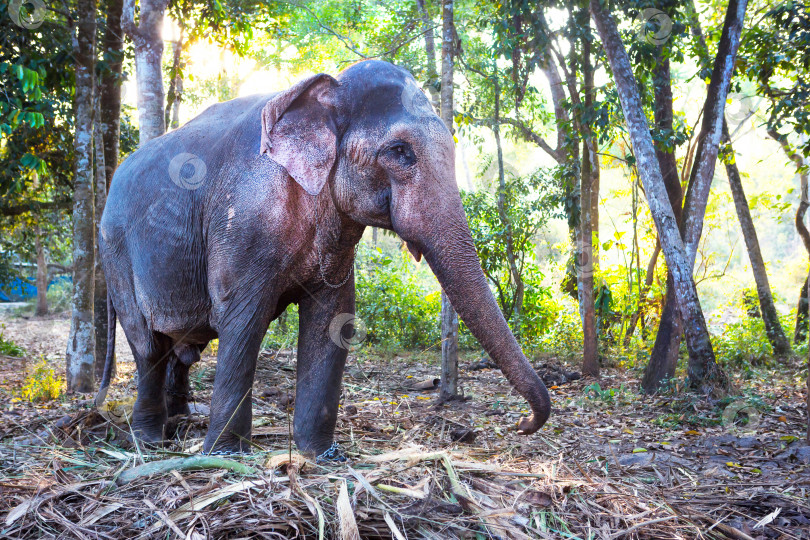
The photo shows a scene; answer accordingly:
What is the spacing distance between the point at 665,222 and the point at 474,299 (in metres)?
4.00

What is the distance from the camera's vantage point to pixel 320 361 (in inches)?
156

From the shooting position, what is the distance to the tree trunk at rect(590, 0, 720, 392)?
6.45 m

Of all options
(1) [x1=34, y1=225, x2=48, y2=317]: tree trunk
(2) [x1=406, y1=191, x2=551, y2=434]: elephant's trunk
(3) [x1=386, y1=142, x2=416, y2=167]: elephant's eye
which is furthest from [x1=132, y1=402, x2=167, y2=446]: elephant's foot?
(1) [x1=34, y1=225, x2=48, y2=317]: tree trunk

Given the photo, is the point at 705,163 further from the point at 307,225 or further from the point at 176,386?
the point at 176,386

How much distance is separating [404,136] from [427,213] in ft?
1.29

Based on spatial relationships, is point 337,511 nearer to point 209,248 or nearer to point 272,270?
point 272,270

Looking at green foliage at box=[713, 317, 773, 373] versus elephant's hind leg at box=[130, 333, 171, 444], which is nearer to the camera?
elephant's hind leg at box=[130, 333, 171, 444]

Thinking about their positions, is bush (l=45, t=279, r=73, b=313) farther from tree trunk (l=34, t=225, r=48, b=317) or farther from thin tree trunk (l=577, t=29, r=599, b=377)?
thin tree trunk (l=577, t=29, r=599, b=377)

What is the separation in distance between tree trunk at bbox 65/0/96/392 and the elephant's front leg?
3943mm

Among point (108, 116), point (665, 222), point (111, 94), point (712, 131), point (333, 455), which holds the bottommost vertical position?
point (333, 455)

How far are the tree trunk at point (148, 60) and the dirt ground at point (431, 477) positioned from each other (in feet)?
8.83

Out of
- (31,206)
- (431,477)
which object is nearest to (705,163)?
(431,477)

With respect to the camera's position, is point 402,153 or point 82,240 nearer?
point 402,153

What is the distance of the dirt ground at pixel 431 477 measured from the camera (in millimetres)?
2619
